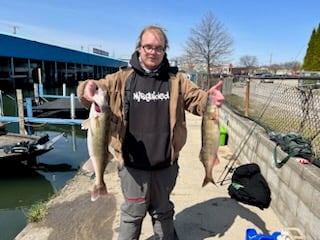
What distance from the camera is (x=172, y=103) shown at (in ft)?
8.21

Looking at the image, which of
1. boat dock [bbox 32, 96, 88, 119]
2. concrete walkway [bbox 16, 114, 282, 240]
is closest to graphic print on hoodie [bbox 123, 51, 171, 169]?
concrete walkway [bbox 16, 114, 282, 240]

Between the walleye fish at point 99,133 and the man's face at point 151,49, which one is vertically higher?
the man's face at point 151,49

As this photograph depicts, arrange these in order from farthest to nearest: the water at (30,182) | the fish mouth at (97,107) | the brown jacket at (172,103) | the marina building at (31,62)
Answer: the marina building at (31,62)
the water at (30,182)
the brown jacket at (172,103)
the fish mouth at (97,107)

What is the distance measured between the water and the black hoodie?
156 inches

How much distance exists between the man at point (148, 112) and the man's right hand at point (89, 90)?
5 centimetres

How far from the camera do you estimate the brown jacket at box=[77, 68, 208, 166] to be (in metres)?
2.50

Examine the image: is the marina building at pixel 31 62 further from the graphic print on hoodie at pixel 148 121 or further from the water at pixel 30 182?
the graphic print on hoodie at pixel 148 121

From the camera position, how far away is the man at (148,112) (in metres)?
2.47

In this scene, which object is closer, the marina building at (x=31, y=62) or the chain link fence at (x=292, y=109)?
the chain link fence at (x=292, y=109)

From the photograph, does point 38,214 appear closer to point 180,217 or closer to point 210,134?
point 180,217

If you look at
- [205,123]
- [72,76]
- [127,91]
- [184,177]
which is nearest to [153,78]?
[127,91]

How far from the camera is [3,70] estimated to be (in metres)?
38.0

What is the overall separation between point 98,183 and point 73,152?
30.3ft

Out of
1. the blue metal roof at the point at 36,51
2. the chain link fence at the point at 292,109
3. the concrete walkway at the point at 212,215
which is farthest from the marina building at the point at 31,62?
the concrete walkway at the point at 212,215
